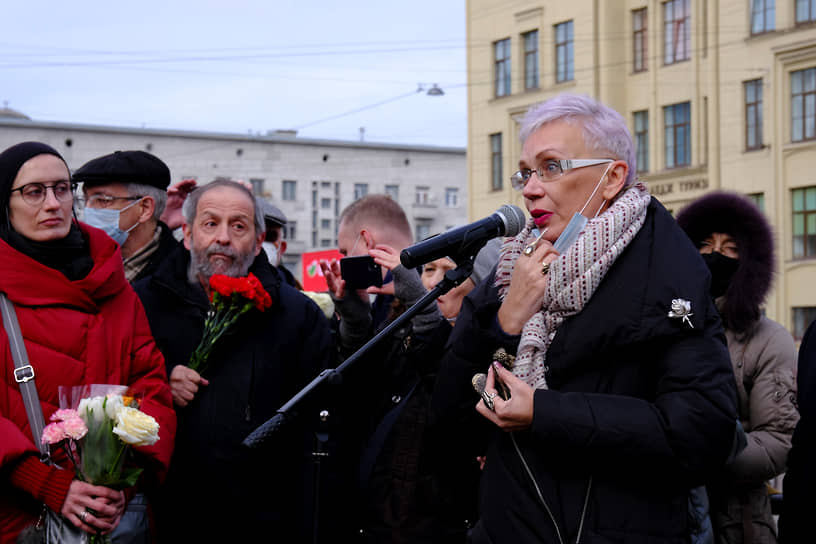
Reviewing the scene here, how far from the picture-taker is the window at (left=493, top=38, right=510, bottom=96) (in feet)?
117

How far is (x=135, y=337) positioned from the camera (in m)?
4.19

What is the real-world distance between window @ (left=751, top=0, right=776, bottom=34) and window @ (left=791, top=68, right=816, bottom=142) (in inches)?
62.0

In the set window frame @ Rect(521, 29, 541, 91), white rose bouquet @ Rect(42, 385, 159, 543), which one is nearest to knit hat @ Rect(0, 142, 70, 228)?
white rose bouquet @ Rect(42, 385, 159, 543)

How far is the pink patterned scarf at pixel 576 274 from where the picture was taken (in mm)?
2996

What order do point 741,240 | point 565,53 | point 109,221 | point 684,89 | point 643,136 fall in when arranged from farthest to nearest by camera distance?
point 565,53, point 643,136, point 684,89, point 109,221, point 741,240

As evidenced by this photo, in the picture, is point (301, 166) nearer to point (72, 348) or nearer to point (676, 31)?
point (676, 31)

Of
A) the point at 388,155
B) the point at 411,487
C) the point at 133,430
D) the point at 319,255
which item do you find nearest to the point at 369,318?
the point at 411,487

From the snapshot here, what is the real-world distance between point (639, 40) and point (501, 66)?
5.37 meters

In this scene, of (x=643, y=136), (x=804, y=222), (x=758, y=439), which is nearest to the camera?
(x=758, y=439)

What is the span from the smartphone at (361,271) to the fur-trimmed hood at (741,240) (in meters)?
1.66

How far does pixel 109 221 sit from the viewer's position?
5348 mm

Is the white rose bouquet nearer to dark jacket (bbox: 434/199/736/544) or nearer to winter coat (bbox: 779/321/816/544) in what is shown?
dark jacket (bbox: 434/199/736/544)

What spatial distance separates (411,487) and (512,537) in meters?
1.32

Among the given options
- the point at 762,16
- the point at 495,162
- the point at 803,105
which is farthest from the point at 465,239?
the point at 495,162
